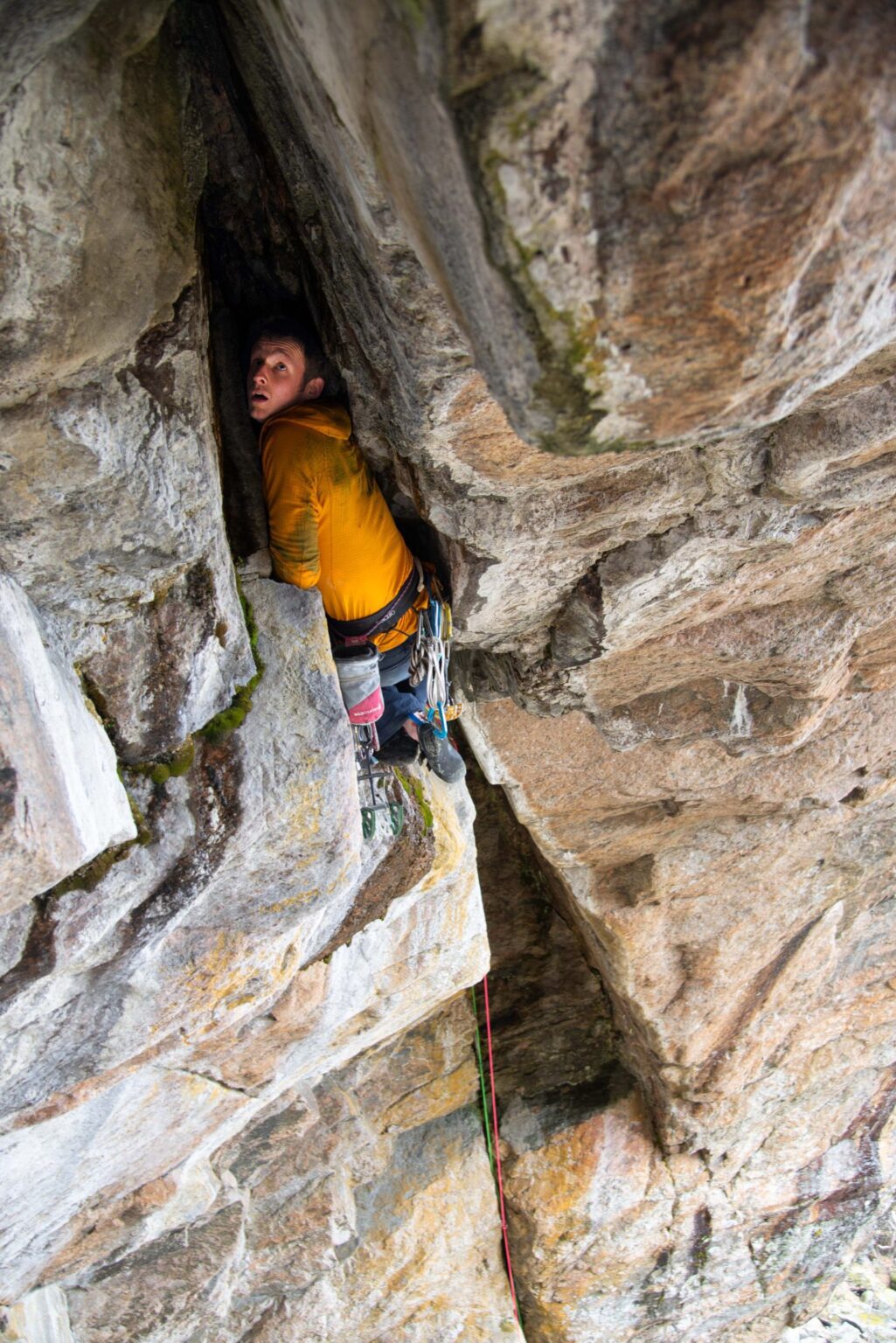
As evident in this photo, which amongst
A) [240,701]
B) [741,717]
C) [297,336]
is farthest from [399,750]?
[297,336]

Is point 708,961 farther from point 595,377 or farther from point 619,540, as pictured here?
point 595,377

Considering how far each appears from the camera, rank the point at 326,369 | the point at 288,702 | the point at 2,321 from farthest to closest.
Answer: the point at 288,702
the point at 326,369
the point at 2,321

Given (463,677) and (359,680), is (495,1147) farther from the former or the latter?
(359,680)

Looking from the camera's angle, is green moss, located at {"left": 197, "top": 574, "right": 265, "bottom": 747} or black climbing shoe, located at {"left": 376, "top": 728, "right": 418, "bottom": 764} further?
black climbing shoe, located at {"left": 376, "top": 728, "right": 418, "bottom": 764}

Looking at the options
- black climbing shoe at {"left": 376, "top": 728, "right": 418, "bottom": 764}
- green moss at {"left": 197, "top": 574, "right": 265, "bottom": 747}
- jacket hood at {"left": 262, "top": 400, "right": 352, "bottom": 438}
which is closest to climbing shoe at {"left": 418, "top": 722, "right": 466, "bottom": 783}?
black climbing shoe at {"left": 376, "top": 728, "right": 418, "bottom": 764}

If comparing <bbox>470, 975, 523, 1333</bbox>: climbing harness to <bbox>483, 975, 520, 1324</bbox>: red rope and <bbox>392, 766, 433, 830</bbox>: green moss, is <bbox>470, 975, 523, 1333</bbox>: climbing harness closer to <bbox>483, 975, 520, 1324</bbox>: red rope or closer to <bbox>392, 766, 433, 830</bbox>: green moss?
<bbox>483, 975, 520, 1324</bbox>: red rope

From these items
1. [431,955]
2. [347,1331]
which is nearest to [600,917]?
[431,955]

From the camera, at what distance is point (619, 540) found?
3.45 meters

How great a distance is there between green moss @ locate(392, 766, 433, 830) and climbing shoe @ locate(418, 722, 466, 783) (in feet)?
1.07

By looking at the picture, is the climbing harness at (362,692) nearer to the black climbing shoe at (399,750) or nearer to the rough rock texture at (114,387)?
the black climbing shoe at (399,750)

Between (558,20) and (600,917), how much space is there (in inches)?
225

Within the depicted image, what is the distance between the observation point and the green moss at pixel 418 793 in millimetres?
4719

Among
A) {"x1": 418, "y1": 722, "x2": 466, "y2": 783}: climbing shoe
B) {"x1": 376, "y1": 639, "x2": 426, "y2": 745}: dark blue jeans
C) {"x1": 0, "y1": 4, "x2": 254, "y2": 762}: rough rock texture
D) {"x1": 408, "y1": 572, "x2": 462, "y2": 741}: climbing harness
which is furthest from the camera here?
{"x1": 418, "y1": 722, "x2": 466, "y2": 783}: climbing shoe

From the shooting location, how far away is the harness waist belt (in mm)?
3454
